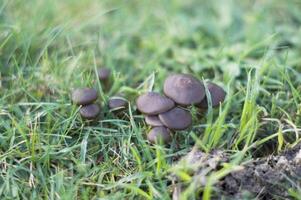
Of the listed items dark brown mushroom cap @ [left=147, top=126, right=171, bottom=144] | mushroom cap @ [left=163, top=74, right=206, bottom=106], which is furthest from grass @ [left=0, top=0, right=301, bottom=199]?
mushroom cap @ [left=163, top=74, right=206, bottom=106]

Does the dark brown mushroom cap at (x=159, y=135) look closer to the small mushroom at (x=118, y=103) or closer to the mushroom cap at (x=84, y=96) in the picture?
the small mushroom at (x=118, y=103)

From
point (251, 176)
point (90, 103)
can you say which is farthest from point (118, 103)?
point (251, 176)

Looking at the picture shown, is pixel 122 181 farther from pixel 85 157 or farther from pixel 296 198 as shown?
Result: pixel 296 198

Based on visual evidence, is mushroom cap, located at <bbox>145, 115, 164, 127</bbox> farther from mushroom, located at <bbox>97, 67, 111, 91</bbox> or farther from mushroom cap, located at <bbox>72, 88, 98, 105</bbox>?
mushroom, located at <bbox>97, 67, 111, 91</bbox>

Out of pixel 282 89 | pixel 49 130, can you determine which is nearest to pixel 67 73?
pixel 49 130

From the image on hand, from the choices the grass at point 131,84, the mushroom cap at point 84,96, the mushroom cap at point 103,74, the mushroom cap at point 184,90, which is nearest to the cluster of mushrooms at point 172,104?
the mushroom cap at point 184,90

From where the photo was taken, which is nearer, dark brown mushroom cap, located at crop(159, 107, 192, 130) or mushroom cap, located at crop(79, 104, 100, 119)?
dark brown mushroom cap, located at crop(159, 107, 192, 130)
